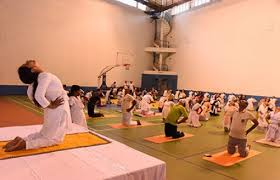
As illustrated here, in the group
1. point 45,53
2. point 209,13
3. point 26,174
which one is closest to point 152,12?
point 209,13

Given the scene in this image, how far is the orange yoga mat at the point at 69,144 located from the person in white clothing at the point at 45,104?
0.08 metres

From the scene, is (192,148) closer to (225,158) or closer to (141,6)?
(225,158)

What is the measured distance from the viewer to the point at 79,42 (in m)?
18.0

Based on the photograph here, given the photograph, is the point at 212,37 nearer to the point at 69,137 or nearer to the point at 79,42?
the point at 79,42

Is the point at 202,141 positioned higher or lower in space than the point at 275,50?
lower

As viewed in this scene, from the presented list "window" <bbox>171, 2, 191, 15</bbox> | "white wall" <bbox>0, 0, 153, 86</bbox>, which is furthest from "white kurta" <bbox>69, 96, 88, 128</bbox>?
"window" <bbox>171, 2, 191, 15</bbox>

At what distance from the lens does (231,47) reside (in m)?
17.0

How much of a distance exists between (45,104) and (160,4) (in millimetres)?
19618

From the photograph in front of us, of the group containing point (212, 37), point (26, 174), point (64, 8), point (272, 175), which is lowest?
point (272, 175)

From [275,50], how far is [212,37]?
467 cm

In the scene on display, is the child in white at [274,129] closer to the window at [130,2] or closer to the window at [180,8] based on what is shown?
the window at [180,8]

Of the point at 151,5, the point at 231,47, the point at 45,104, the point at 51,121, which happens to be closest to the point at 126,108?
the point at 51,121

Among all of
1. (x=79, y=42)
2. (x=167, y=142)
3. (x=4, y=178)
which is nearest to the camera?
(x=4, y=178)

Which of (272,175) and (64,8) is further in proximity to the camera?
(64,8)
